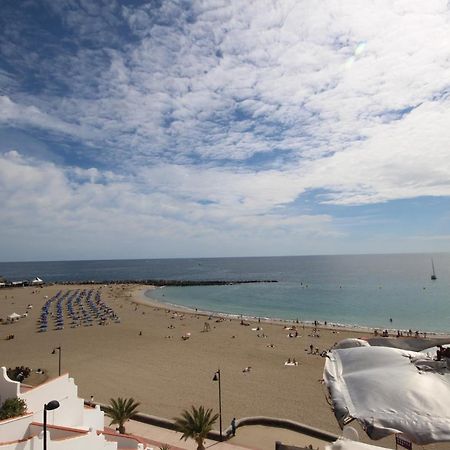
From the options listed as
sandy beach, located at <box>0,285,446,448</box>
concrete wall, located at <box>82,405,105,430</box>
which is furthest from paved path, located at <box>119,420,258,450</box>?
concrete wall, located at <box>82,405,105,430</box>

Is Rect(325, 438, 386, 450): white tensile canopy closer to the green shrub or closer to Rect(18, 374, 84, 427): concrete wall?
the green shrub

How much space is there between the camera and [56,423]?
42.5ft

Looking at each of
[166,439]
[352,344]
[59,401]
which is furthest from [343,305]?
[352,344]

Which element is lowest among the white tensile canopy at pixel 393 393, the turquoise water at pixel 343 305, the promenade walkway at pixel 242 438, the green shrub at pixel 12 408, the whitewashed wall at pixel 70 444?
the turquoise water at pixel 343 305

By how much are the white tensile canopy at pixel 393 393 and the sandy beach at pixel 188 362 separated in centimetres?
1104

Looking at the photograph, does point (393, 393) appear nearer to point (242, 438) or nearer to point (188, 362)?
point (242, 438)

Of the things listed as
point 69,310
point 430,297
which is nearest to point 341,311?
point 430,297

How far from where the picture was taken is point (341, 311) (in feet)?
Answer: 210

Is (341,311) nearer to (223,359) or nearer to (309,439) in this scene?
(223,359)

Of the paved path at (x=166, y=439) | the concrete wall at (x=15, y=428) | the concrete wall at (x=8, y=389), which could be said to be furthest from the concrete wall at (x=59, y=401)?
the paved path at (x=166, y=439)

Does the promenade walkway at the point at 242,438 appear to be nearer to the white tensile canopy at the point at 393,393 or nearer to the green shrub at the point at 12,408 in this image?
the green shrub at the point at 12,408

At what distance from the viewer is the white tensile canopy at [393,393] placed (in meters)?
6.12

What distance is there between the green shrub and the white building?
0.27 m

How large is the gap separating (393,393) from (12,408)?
11.2 m
